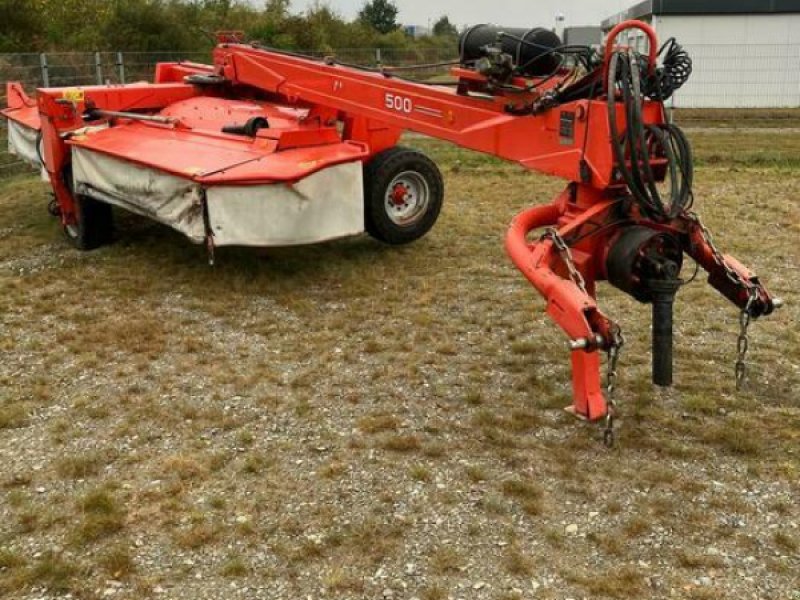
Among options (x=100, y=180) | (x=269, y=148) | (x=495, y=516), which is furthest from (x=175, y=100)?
(x=495, y=516)

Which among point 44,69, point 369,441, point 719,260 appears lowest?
point 369,441

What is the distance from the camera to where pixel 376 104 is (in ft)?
19.6

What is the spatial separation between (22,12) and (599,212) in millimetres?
17952

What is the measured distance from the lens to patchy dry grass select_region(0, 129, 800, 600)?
3207 mm

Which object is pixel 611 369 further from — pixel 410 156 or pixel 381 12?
pixel 381 12

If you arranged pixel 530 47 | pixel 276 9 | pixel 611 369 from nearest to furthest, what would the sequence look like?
pixel 611 369 → pixel 530 47 → pixel 276 9

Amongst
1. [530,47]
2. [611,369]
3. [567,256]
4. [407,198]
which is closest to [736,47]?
[407,198]

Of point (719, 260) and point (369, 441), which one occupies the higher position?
point (719, 260)

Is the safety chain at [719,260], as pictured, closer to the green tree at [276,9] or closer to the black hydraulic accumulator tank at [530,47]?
the black hydraulic accumulator tank at [530,47]

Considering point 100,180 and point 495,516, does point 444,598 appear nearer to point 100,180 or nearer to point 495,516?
point 495,516

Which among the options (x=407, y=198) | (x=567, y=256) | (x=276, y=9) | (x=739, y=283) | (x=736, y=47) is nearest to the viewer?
(x=567, y=256)

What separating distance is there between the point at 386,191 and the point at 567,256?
10.9 ft

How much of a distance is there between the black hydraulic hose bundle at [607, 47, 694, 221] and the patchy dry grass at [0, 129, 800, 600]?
1.11 metres

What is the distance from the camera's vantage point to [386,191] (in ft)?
23.5
